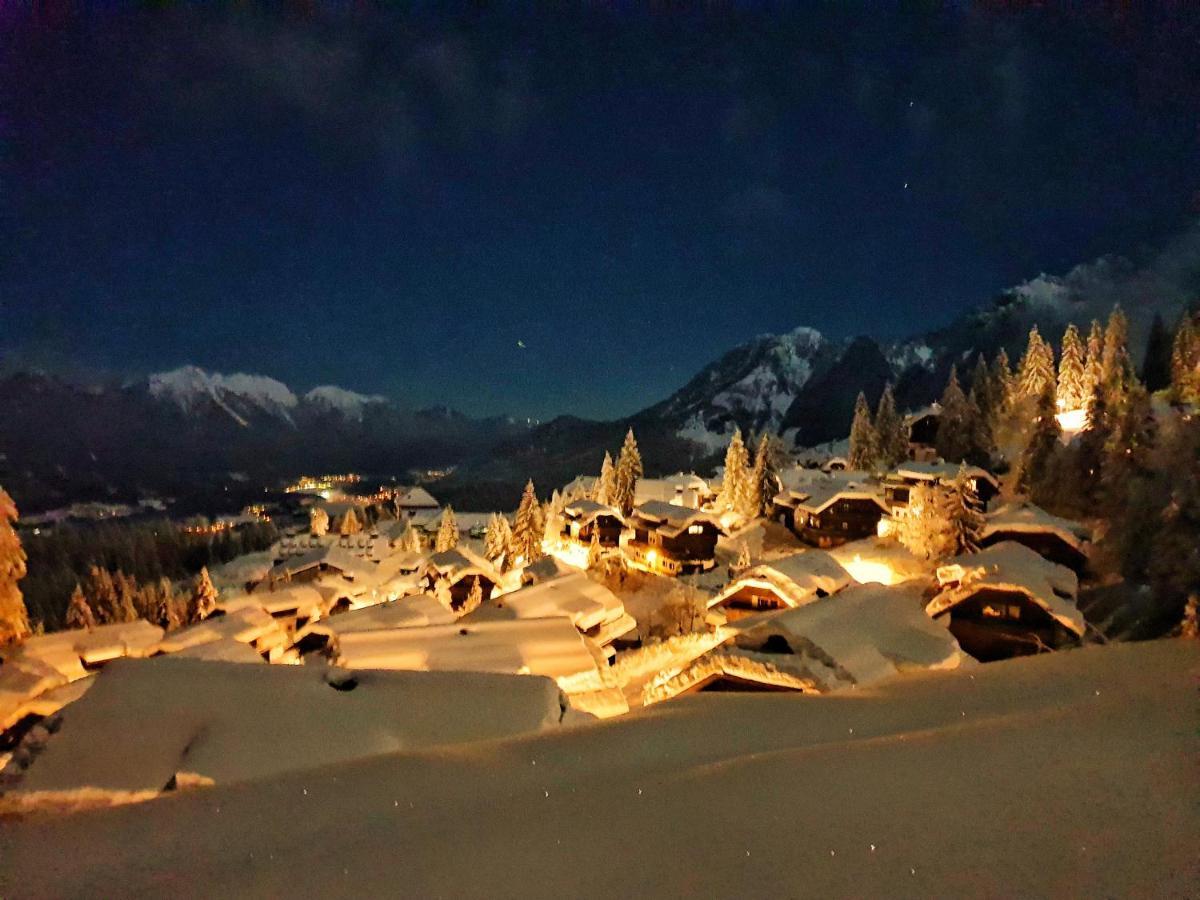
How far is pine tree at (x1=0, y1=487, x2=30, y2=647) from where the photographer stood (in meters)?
29.1

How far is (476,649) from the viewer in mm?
22203

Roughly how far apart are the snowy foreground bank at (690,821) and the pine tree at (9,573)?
3081cm

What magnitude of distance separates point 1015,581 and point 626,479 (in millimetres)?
46660

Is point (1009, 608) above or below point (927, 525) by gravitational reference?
below

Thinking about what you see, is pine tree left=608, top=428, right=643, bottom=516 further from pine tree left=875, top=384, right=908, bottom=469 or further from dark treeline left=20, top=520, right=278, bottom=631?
dark treeline left=20, top=520, right=278, bottom=631

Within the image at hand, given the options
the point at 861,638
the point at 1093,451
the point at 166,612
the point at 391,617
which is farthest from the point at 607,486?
the point at 166,612

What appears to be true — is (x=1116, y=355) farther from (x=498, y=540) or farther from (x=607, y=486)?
(x=498, y=540)

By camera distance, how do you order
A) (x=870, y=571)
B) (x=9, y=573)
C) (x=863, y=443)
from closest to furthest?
(x=9, y=573) → (x=870, y=571) → (x=863, y=443)

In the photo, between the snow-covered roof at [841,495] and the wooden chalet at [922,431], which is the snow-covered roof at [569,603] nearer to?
the snow-covered roof at [841,495]

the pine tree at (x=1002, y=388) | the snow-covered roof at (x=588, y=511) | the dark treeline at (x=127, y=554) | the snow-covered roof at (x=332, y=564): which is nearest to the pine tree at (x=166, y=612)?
the snow-covered roof at (x=332, y=564)

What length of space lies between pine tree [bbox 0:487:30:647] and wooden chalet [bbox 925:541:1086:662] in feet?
150

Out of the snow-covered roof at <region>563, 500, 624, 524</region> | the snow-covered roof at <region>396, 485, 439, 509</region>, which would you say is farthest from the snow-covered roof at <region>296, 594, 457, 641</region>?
the snow-covered roof at <region>396, 485, 439, 509</region>

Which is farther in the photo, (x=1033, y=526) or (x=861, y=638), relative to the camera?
(x=1033, y=526)

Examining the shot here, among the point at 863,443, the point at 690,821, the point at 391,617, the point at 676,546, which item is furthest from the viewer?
the point at 863,443
